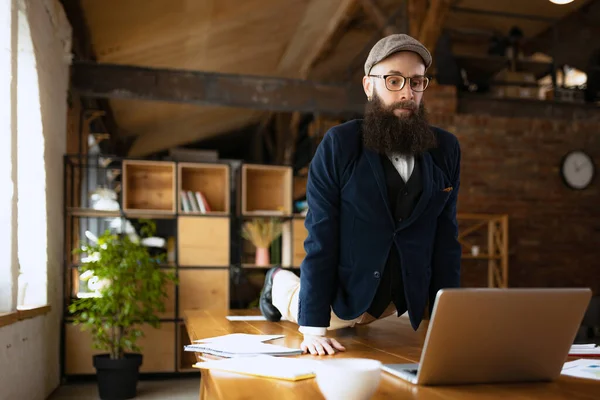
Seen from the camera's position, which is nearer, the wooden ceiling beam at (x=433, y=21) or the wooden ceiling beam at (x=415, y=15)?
the wooden ceiling beam at (x=433, y=21)

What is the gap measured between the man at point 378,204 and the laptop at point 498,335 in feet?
1.83

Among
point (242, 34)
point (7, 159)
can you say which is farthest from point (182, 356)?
point (242, 34)

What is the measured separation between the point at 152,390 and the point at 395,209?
3222 mm

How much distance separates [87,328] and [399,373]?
12.2 ft

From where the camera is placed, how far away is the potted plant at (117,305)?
4141 millimetres

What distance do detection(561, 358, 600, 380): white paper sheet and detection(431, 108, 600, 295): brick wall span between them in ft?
15.4

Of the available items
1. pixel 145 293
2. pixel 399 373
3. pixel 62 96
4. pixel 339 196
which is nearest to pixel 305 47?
pixel 62 96

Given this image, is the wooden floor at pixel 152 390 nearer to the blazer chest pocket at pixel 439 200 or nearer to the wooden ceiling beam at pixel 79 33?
the wooden ceiling beam at pixel 79 33

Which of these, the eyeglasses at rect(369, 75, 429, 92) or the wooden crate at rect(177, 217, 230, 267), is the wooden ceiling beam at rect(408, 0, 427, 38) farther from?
the eyeglasses at rect(369, 75, 429, 92)

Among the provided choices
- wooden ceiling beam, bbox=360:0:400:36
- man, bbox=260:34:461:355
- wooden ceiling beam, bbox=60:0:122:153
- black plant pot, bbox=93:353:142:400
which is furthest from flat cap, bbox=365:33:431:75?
wooden ceiling beam, bbox=360:0:400:36

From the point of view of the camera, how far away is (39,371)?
387cm

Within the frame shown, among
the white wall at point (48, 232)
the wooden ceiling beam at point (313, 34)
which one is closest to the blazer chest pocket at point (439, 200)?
the white wall at point (48, 232)

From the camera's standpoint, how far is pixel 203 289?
489 cm

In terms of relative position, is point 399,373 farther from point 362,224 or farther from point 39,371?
point 39,371
